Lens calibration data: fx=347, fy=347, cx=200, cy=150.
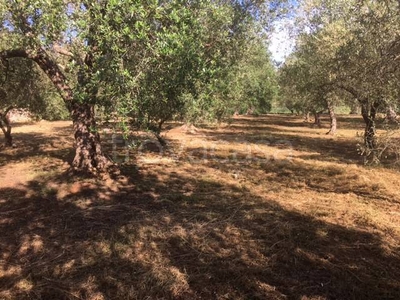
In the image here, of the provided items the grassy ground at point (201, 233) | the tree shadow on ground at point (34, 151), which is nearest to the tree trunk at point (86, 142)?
the grassy ground at point (201, 233)

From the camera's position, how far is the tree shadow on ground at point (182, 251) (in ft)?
20.5

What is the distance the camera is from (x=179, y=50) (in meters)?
8.55

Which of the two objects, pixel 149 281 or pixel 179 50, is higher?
pixel 179 50

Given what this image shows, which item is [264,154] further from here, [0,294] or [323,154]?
[0,294]

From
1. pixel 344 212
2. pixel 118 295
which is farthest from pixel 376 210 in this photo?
pixel 118 295

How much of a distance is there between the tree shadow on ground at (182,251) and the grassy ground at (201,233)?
31 millimetres

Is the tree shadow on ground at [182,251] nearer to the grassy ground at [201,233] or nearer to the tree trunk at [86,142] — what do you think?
the grassy ground at [201,233]

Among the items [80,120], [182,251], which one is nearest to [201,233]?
[182,251]

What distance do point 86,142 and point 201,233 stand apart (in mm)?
7589

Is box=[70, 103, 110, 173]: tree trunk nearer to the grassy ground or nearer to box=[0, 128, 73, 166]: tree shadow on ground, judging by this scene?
the grassy ground

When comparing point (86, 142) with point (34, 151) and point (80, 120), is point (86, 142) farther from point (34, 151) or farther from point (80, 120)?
point (34, 151)

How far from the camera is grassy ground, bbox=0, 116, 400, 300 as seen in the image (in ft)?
20.9

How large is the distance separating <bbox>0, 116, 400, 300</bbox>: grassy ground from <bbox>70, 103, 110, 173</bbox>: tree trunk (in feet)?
2.89

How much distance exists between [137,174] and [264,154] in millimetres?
8795
